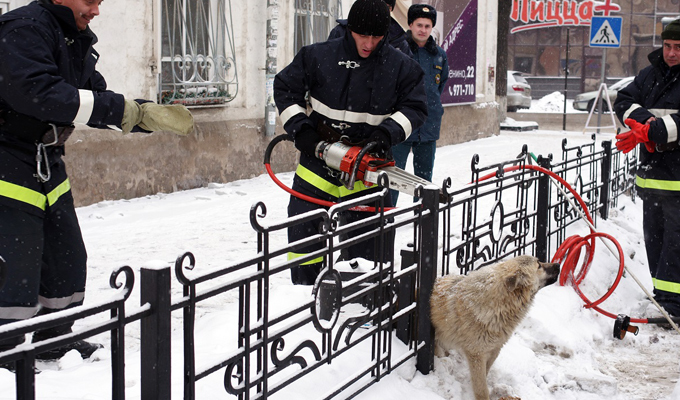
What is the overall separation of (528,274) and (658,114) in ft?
6.99

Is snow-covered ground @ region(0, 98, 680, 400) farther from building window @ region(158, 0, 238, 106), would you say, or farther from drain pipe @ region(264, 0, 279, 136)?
drain pipe @ region(264, 0, 279, 136)

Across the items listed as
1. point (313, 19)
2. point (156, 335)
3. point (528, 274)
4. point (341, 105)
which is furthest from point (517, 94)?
point (156, 335)

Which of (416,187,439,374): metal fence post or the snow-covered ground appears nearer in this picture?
the snow-covered ground

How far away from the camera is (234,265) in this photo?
2.36m

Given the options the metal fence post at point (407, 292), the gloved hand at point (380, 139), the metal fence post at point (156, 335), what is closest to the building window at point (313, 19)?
the gloved hand at point (380, 139)

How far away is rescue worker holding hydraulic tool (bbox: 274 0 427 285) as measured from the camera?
419cm

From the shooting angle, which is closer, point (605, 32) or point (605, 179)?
point (605, 179)

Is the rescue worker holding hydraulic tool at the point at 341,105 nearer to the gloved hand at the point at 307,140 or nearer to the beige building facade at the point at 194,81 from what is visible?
the gloved hand at the point at 307,140

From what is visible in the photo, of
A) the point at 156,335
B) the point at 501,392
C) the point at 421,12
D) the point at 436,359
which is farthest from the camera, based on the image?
the point at 421,12

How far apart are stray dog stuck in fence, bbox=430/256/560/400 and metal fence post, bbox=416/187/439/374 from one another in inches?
1.8

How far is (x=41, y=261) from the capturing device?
11.1ft

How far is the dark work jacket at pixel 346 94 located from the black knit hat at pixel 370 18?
129 mm

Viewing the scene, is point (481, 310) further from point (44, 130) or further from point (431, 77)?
point (431, 77)

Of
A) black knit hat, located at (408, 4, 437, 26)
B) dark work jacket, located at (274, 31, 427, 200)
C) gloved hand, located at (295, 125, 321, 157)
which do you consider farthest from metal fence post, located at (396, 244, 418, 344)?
black knit hat, located at (408, 4, 437, 26)
